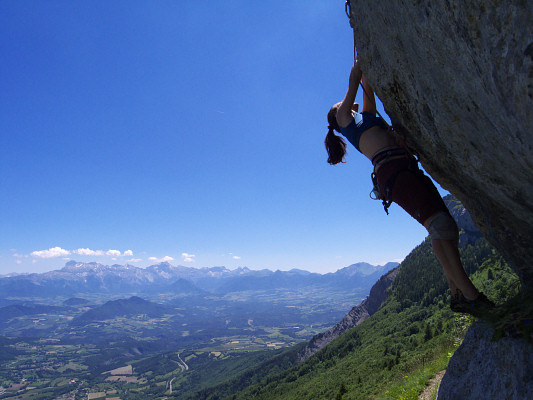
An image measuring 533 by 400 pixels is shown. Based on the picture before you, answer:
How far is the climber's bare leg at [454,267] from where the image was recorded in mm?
4223

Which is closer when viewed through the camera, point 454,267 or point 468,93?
point 468,93

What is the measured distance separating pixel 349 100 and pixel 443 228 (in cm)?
249

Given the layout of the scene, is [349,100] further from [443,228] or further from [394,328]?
[394,328]

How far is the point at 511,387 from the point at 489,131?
9.63 ft

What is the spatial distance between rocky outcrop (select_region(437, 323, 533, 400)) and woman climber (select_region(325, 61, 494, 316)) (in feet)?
1.61

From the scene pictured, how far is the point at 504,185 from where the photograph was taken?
351cm

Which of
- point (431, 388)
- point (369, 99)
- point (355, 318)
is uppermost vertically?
point (369, 99)

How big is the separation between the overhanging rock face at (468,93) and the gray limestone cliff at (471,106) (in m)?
0.01

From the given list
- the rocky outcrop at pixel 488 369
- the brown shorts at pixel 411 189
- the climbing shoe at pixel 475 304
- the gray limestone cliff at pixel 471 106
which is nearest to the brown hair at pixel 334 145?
the gray limestone cliff at pixel 471 106

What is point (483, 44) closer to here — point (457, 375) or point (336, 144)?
point (336, 144)

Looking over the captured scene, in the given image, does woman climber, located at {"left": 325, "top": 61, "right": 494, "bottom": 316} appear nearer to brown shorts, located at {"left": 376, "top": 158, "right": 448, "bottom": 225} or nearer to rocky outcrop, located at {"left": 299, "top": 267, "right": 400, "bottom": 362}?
brown shorts, located at {"left": 376, "top": 158, "right": 448, "bottom": 225}

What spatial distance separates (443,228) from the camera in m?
4.31

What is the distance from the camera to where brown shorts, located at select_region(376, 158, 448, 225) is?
4.38m

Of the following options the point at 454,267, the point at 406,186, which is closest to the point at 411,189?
the point at 406,186
